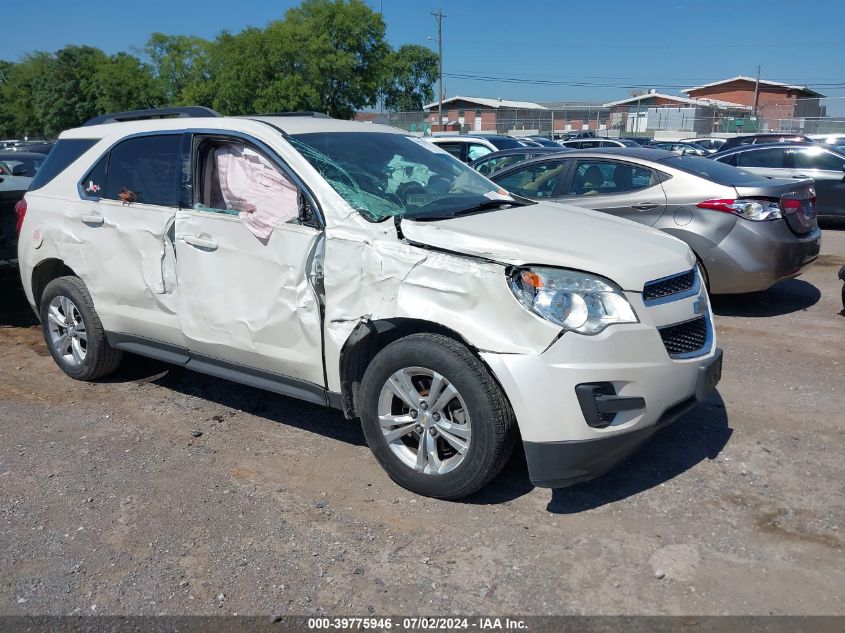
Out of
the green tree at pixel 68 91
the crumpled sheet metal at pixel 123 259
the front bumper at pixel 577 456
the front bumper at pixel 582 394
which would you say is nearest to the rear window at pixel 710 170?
the front bumper at pixel 582 394

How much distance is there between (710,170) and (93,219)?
5538 millimetres

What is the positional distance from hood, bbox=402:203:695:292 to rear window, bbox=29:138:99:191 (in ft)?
9.52

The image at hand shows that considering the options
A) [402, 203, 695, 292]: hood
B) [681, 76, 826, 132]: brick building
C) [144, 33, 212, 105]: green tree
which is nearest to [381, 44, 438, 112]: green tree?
[144, 33, 212, 105]: green tree

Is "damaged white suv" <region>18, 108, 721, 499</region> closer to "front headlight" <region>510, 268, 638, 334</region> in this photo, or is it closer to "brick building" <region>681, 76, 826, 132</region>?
"front headlight" <region>510, 268, 638, 334</region>

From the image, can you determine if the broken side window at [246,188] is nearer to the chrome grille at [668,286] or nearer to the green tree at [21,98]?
the chrome grille at [668,286]

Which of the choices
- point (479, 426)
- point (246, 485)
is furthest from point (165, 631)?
point (479, 426)

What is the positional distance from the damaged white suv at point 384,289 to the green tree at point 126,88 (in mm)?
63243

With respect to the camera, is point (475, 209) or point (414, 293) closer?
point (414, 293)

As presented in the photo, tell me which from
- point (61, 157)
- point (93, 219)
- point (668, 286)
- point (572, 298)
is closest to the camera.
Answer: point (572, 298)

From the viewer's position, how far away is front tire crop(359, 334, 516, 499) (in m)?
3.40

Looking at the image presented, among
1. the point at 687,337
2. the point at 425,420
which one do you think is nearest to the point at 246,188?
the point at 425,420

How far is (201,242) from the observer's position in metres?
4.43

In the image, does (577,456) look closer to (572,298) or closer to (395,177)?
(572,298)

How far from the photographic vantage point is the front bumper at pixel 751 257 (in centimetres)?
673
